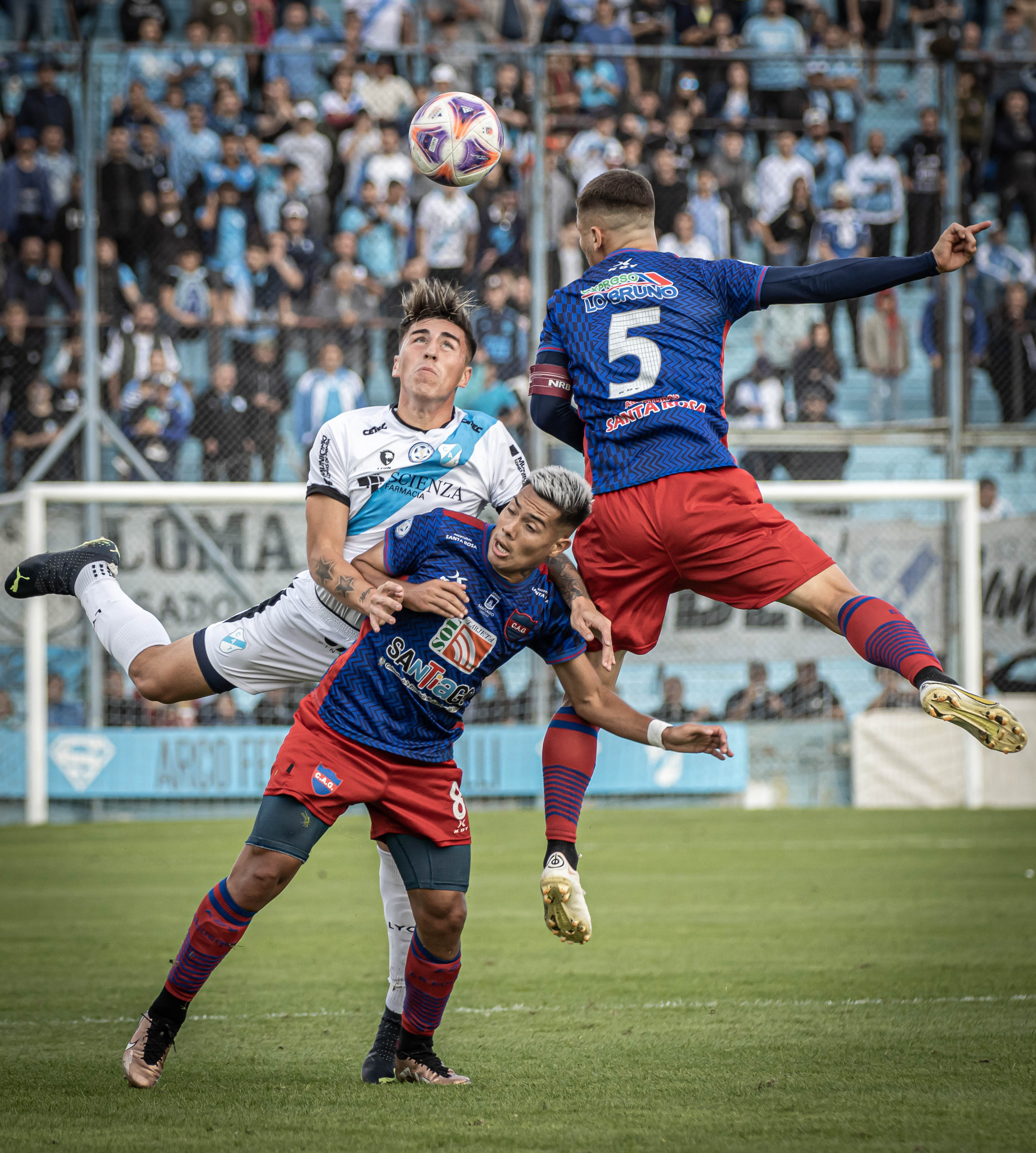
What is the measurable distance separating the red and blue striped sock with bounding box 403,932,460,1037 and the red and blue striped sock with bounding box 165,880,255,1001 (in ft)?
1.93

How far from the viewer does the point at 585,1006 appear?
5945 millimetres

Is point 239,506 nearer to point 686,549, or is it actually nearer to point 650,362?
point 650,362

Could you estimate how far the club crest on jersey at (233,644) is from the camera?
5.20 meters

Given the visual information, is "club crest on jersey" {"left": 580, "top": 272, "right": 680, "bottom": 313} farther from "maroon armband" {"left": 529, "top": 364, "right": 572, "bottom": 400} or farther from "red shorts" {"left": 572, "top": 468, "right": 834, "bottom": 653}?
"red shorts" {"left": 572, "top": 468, "right": 834, "bottom": 653}

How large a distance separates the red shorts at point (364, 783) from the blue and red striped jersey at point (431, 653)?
5 centimetres

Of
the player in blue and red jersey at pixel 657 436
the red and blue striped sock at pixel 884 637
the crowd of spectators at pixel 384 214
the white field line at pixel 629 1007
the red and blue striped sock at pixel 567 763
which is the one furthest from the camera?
the crowd of spectators at pixel 384 214

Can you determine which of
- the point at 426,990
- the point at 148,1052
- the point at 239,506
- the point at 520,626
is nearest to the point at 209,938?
the point at 148,1052

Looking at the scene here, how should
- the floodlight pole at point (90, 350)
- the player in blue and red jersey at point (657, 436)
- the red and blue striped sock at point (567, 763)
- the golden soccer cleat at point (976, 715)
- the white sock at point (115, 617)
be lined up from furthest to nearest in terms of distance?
the floodlight pole at point (90, 350) → the white sock at point (115, 617) → the red and blue striped sock at point (567, 763) → the player in blue and red jersey at point (657, 436) → the golden soccer cleat at point (976, 715)

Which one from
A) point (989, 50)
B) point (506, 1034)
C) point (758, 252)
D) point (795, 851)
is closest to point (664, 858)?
point (795, 851)

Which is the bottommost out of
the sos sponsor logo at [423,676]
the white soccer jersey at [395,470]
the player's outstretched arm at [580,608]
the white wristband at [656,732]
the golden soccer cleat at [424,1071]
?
the golden soccer cleat at [424,1071]

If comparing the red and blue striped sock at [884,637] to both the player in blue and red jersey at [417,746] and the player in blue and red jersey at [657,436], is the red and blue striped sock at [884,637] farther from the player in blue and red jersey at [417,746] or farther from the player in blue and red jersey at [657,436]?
the player in blue and red jersey at [417,746]

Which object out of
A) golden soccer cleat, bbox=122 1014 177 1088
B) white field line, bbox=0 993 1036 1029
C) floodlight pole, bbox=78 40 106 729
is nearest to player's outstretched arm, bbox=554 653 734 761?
white field line, bbox=0 993 1036 1029

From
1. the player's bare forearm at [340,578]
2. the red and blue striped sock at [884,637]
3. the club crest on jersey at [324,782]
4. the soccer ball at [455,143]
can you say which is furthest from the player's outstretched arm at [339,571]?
the soccer ball at [455,143]

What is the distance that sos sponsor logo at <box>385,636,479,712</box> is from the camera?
14.8 feet
